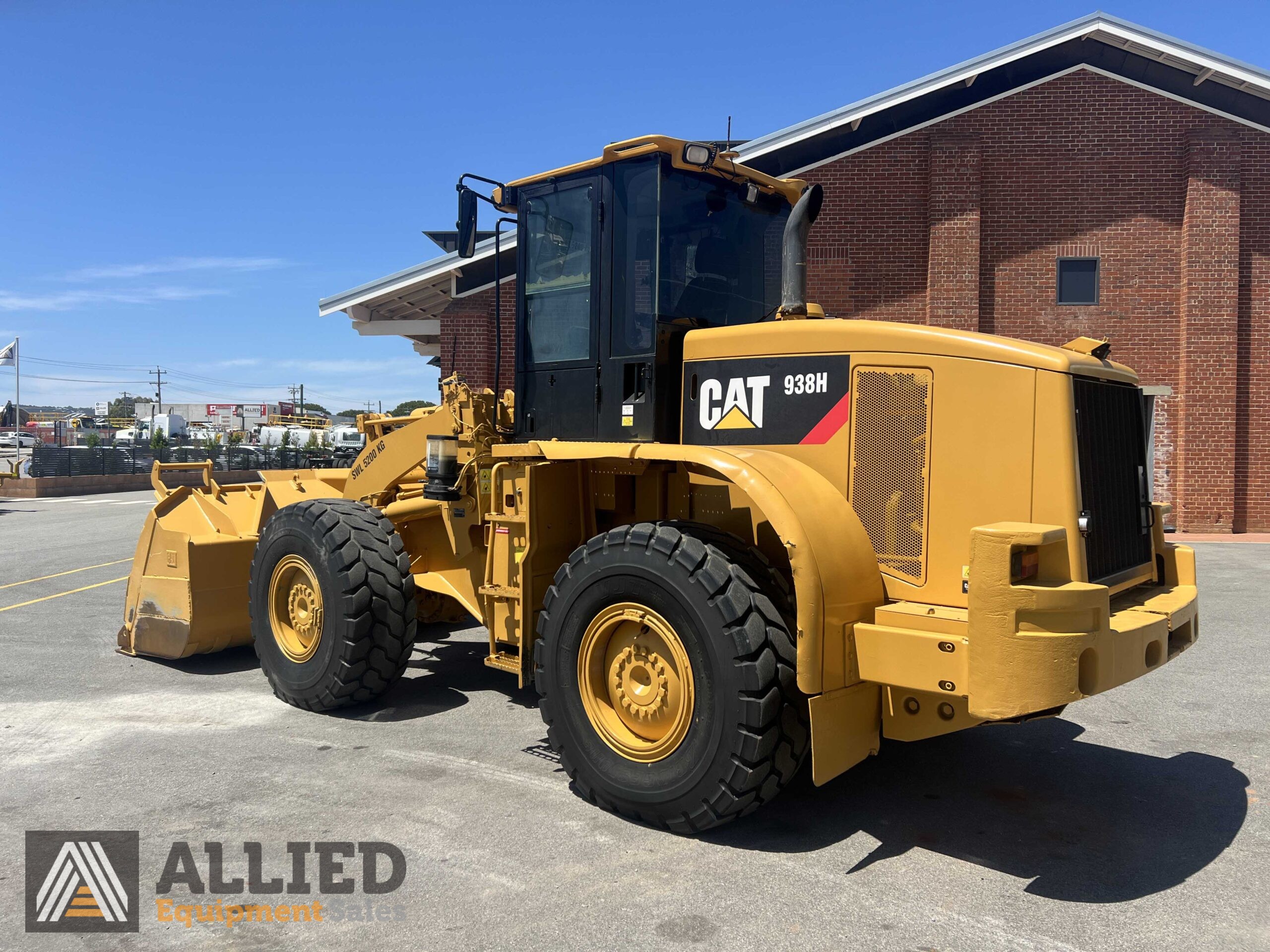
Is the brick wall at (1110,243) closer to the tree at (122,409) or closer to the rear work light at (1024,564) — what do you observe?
the rear work light at (1024,564)

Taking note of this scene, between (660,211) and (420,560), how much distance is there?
121 inches

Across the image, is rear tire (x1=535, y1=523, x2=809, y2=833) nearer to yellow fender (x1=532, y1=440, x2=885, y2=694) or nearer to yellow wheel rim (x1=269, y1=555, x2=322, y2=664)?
yellow fender (x1=532, y1=440, x2=885, y2=694)

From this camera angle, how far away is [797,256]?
488 cm

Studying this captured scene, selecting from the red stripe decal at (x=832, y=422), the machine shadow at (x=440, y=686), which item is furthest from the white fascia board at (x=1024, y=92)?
the red stripe decal at (x=832, y=422)

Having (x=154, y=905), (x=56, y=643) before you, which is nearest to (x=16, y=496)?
(x=56, y=643)

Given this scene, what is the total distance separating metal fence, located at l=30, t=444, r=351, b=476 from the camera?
31906 mm

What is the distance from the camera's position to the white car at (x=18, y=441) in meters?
47.3

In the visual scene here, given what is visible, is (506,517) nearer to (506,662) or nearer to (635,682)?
(506,662)

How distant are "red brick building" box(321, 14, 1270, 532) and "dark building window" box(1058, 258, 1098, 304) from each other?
0.03 metres

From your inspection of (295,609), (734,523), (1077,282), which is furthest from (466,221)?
(1077,282)

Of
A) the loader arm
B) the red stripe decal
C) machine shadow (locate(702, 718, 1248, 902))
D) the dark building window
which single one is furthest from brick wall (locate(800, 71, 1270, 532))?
the red stripe decal

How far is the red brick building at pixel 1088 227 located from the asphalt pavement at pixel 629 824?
10.4 m

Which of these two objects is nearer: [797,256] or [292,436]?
[797,256]

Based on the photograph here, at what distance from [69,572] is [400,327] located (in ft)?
24.7
